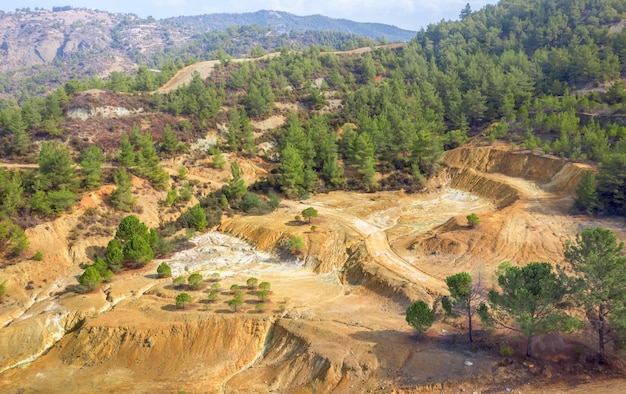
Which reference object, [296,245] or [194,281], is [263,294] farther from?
[296,245]

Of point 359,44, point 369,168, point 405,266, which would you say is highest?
point 359,44

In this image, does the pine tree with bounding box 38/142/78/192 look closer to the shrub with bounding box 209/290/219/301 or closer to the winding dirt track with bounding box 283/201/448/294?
the shrub with bounding box 209/290/219/301

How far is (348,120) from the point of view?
3548 inches

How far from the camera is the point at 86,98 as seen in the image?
80938mm

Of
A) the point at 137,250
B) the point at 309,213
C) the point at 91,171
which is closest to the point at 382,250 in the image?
the point at 309,213

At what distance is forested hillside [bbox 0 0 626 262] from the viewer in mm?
52438

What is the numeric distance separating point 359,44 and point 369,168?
370 feet

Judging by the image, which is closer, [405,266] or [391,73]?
[405,266]

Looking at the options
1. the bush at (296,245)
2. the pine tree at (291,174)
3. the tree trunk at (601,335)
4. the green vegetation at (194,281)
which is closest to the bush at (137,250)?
the green vegetation at (194,281)

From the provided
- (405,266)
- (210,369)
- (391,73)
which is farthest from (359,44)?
(210,369)

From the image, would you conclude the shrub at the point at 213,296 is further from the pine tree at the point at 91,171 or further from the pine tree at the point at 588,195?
the pine tree at the point at 588,195

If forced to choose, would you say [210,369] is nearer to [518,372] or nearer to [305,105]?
[518,372]

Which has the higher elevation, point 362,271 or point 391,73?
point 391,73

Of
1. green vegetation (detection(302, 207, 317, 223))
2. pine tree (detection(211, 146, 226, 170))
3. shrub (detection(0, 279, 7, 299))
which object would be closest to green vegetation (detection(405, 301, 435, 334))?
green vegetation (detection(302, 207, 317, 223))
